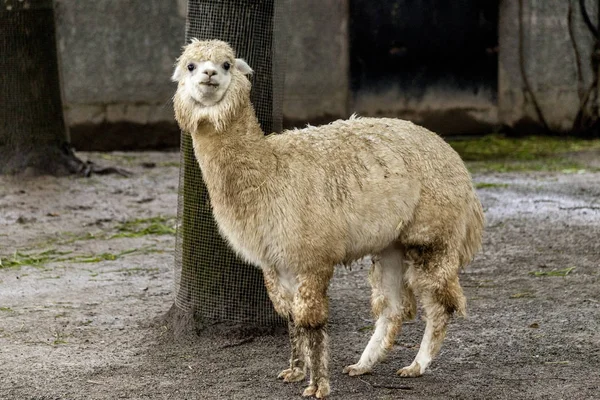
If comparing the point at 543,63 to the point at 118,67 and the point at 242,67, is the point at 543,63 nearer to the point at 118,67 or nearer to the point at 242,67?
the point at 118,67

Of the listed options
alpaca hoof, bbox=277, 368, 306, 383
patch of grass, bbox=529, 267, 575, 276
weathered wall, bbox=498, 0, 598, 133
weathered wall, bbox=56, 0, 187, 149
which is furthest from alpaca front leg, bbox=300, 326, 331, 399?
weathered wall, bbox=498, 0, 598, 133

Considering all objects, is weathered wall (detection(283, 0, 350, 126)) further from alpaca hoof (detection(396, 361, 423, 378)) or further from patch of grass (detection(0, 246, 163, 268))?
alpaca hoof (detection(396, 361, 423, 378))

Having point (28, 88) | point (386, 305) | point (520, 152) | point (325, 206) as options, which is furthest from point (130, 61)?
point (325, 206)

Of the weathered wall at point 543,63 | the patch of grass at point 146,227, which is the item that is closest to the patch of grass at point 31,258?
the patch of grass at point 146,227

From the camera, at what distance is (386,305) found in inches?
218

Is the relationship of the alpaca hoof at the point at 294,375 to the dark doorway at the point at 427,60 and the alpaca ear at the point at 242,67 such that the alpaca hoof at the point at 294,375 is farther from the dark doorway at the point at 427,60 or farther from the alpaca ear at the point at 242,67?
the dark doorway at the point at 427,60

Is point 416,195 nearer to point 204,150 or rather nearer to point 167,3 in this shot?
point 204,150

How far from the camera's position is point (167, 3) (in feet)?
44.9

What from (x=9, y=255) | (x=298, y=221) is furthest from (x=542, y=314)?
(x=9, y=255)

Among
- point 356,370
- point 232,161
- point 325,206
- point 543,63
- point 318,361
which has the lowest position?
point 356,370

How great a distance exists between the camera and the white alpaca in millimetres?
4980

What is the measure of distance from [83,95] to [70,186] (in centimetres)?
299

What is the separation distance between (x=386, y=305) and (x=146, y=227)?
14.1 ft

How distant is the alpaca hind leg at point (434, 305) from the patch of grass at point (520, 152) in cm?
694
